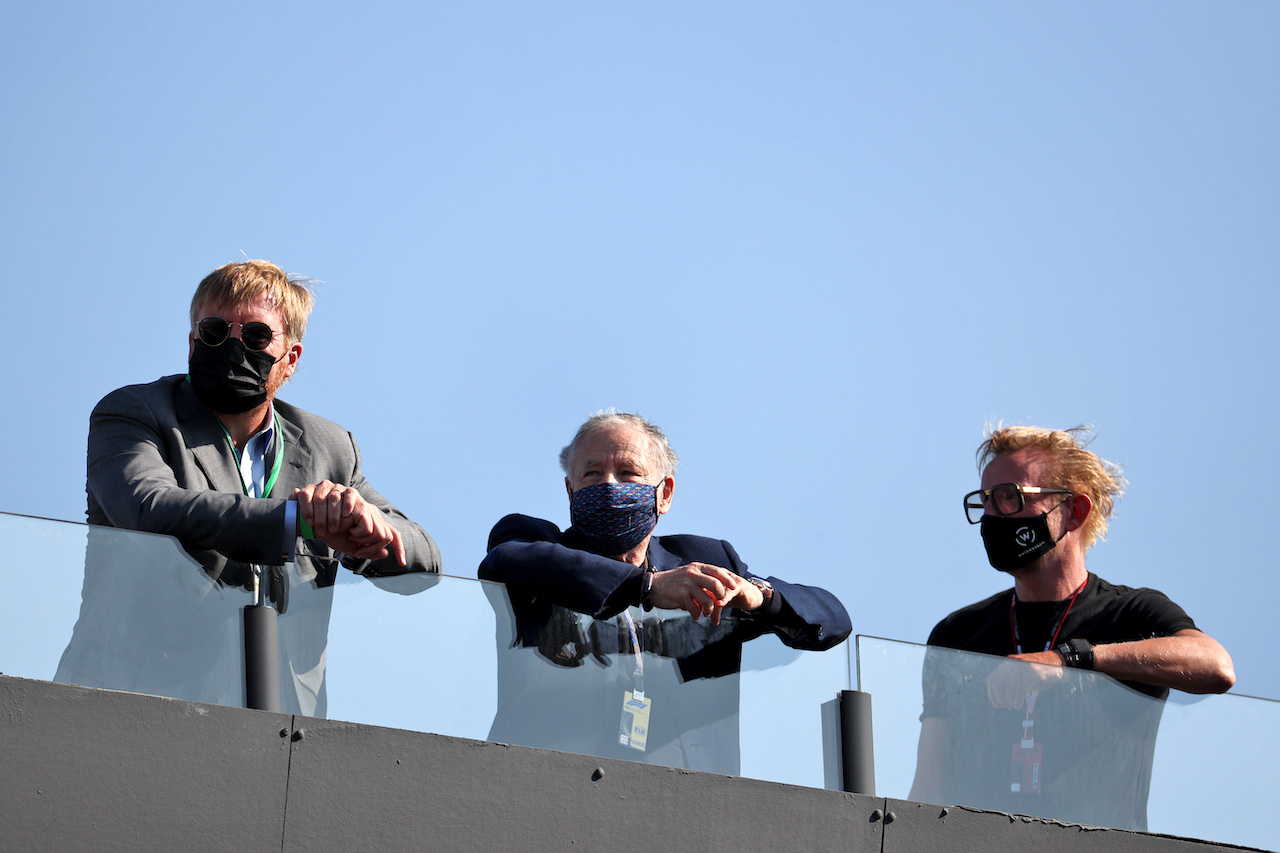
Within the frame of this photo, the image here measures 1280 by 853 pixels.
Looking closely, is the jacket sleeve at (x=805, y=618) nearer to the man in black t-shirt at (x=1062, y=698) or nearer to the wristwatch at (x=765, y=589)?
the wristwatch at (x=765, y=589)

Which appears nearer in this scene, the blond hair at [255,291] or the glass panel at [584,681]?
the glass panel at [584,681]

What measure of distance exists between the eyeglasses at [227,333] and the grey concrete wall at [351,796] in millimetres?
1339

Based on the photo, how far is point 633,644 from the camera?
172 inches

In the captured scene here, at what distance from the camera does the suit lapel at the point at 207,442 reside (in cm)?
453

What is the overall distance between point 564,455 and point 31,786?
7.34 feet

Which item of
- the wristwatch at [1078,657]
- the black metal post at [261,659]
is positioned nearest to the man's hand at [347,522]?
the black metal post at [261,659]

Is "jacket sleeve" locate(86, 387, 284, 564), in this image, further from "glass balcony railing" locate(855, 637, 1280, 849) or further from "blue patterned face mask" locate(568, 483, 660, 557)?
"glass balcony railing" locate(855, 637, 1280, 849)

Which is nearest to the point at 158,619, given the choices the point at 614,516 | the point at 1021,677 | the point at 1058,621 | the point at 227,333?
the point at 227,333

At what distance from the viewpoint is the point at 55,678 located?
12.5 ft

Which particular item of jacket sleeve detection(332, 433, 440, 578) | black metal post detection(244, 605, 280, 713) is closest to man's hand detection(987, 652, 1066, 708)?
jacket sleeve detection(332, 433, 440, 578)

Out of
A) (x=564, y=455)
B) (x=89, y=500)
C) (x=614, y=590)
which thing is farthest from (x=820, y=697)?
(x=89, y=500)

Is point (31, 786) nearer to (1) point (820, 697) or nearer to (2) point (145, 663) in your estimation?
(2) point (145, 663)

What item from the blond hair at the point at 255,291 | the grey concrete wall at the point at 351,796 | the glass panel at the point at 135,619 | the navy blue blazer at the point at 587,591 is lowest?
the grey concrete wall at the point at 351,796

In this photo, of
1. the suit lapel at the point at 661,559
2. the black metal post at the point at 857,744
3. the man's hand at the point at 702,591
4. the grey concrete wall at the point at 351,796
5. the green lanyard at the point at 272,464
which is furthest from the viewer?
the suit lapel at the point at 661,559
